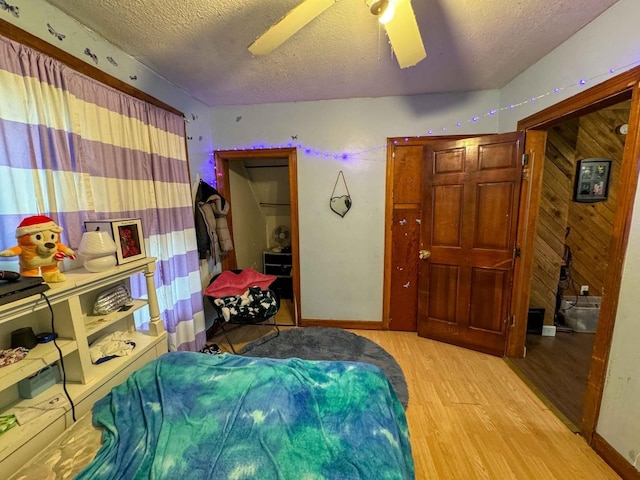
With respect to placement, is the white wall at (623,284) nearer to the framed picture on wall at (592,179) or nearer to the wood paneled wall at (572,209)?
the wood paneled wall at (572,209)

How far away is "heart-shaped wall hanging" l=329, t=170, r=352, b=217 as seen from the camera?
9.18 feet

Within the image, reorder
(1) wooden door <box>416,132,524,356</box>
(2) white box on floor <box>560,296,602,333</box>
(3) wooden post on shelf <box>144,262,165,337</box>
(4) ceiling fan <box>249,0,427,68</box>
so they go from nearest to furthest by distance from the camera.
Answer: (4) ceiling fan <box>249,0,427,68</box> → (3) wooden post on shelf <box>144,262,165,337</box> → (1) wooden door <box>416,132,524,356</box> → (2) white box on floor <box>560,296,602,333</box>

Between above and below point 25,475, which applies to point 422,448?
below

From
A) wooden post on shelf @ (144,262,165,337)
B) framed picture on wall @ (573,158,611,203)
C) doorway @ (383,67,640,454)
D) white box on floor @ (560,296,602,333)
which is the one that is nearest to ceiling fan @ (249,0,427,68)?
doorway @ (383,67,640,454)

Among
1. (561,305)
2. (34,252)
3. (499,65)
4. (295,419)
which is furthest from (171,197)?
(561,305)

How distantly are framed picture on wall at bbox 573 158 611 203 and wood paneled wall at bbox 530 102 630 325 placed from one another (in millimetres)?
68

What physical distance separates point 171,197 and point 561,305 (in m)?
4.03

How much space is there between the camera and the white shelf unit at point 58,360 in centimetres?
96

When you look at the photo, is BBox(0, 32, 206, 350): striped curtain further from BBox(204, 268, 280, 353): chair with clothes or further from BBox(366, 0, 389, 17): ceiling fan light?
BBox(366, 0, 389, 17): ceiling fan light

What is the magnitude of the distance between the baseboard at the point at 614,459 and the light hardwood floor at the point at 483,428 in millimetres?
33

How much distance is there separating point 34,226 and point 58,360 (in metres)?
0.61

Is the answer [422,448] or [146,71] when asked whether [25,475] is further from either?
[146,71]

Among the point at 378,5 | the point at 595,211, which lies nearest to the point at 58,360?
the point at 378,5

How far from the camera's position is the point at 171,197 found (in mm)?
2127
